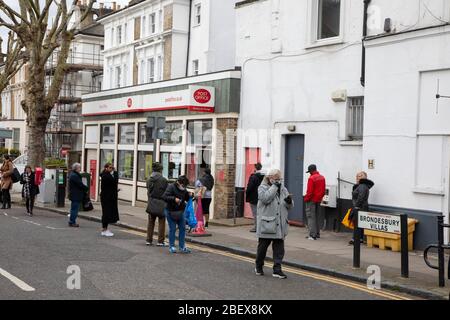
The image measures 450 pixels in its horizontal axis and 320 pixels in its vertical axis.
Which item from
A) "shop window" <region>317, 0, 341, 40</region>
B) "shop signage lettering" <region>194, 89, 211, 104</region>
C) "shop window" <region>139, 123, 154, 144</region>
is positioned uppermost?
"shop window" <region>317, 0, 341, 40</region>

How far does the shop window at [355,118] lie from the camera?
16.1 m

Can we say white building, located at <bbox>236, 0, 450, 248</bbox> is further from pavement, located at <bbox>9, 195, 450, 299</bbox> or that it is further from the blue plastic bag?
the blue plastic bag

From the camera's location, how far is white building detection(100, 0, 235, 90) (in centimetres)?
2919

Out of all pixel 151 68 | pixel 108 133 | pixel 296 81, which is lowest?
pixel 108 133

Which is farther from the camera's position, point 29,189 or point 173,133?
point 173,133

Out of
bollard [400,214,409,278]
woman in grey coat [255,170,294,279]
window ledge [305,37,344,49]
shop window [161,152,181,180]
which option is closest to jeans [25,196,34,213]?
shop window [161,152,181,180]

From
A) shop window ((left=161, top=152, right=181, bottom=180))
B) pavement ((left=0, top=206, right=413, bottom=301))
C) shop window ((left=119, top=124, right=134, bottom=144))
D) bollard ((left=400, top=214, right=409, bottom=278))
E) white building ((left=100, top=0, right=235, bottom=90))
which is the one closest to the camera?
pavement ((left=0, top=206, right=413, bottom=301))

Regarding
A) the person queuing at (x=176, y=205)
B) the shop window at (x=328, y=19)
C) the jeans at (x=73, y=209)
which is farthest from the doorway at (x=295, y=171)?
the jeans at (x=73, y=209)

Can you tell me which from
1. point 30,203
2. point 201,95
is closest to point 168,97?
point 201,95

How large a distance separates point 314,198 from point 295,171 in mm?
2785

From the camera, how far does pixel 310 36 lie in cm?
1753

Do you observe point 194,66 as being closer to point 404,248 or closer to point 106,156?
point 106,156

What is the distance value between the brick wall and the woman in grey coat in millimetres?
9273

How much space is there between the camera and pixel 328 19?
57.3 feet
